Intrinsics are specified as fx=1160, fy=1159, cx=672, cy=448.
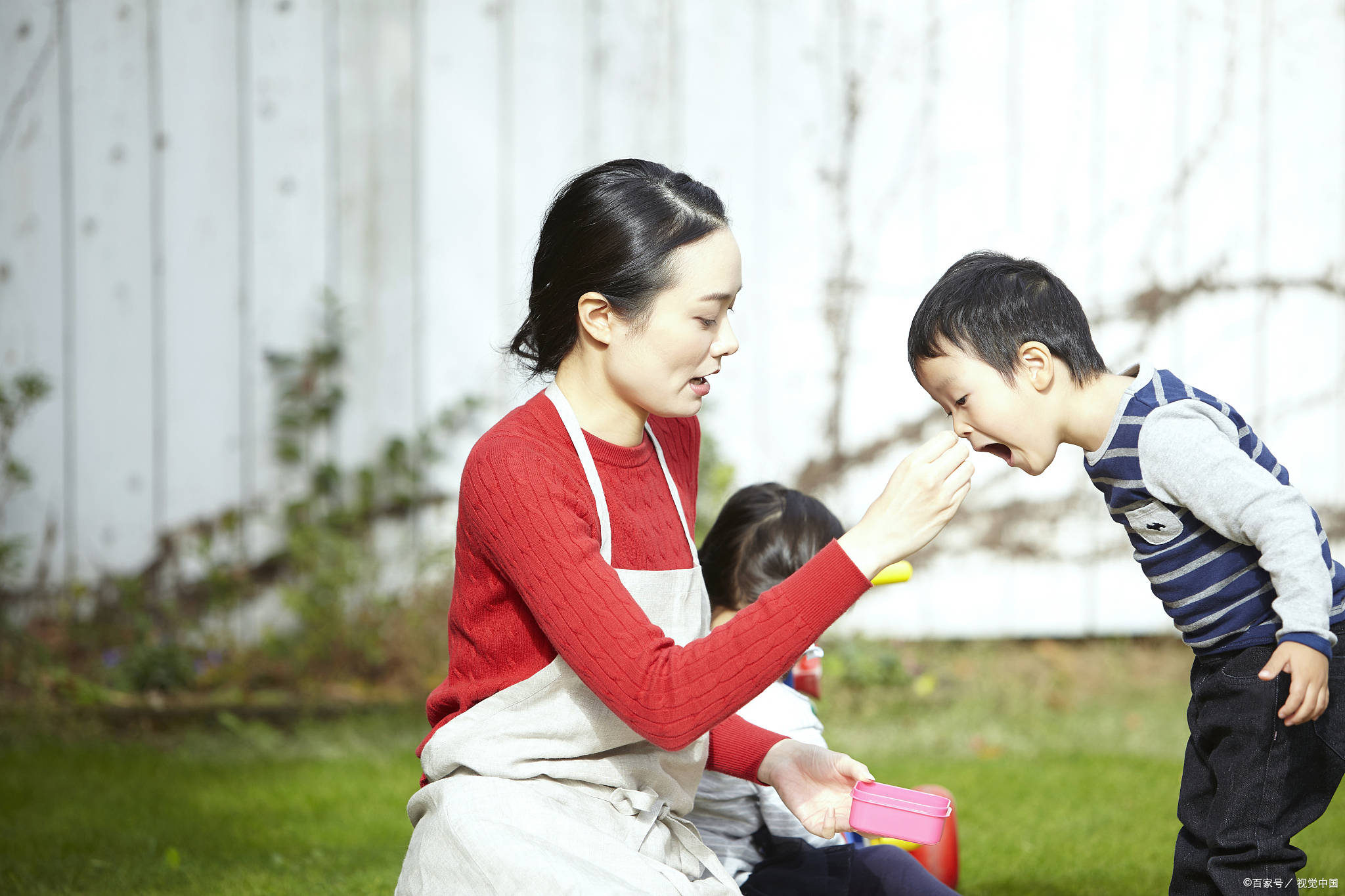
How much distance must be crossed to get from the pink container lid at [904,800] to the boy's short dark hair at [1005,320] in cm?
67

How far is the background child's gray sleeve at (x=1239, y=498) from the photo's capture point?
5.23 ft

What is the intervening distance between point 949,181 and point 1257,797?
9.21 ft

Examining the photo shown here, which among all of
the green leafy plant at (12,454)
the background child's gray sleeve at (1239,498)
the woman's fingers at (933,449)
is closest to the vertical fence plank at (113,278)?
the green leafy plant at (12,454)

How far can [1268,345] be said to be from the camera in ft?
13.7

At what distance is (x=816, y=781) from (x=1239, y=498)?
73 cm

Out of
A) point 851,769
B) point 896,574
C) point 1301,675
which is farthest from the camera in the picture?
point 896,574

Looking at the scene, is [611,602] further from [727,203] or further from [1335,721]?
[727,203]

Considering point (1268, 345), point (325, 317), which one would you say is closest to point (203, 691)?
point (325, 317)

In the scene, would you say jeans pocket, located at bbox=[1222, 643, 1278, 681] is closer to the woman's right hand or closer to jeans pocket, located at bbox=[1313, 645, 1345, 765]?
jeans pocket, located at bbox=[1313, 645, 1345, 765]

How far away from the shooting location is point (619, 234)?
5.32 feet

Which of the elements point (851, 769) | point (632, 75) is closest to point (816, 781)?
point (851, 769)

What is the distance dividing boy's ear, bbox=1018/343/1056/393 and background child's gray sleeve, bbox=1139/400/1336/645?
162 millimetres

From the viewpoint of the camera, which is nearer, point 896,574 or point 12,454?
point 896,574

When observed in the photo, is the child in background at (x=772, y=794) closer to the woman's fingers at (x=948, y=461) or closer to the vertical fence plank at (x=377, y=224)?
the woman's fingers at (x=948, y=461)
